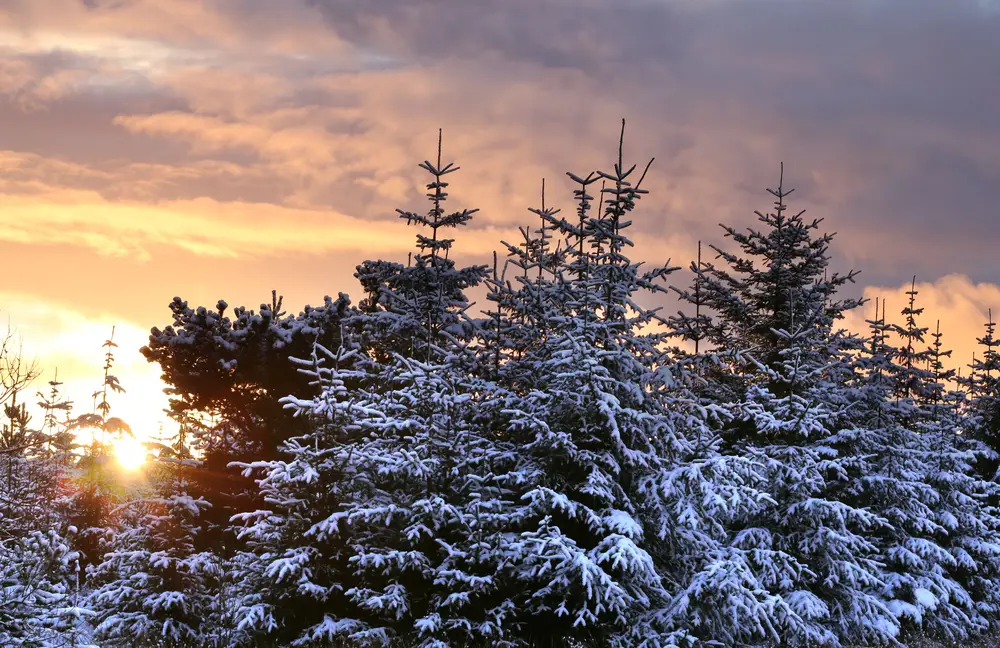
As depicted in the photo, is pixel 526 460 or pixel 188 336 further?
pixel 188 336

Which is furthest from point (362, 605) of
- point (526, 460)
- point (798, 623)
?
point (798, 623)

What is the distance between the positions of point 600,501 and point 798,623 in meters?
5.91

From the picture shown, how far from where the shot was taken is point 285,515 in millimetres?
16250

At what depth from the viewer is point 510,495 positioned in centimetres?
1662

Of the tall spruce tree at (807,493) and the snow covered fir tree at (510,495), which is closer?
the snow covered fir tree at (510,495)

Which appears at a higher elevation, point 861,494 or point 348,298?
point 348,298

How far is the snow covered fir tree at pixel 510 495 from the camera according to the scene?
15.1 m

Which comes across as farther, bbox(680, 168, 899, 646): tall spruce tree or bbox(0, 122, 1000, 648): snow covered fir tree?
bbox(680, 168, 899, 646): tall spruce tree

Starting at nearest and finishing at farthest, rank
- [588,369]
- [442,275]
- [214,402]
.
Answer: [588,369], [442,275], [214,402]

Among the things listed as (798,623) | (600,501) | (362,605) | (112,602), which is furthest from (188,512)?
(798,623)

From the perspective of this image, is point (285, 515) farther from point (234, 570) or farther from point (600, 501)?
point (600, 501)

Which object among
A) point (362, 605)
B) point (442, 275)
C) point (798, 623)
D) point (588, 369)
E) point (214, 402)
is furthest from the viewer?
point (214, 402)

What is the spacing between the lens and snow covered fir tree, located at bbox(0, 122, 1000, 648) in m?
15.1

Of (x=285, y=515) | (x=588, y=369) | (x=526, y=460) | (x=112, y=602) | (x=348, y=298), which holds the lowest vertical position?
(x=112, y=602)
